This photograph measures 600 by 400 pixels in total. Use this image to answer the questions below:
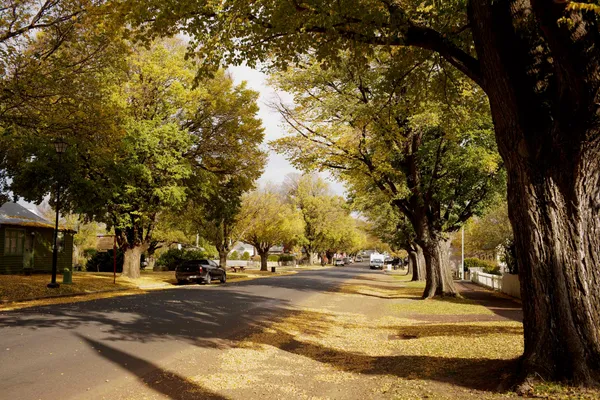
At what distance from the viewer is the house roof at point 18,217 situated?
27172 millimetres

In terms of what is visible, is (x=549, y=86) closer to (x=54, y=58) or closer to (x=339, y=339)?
(x=339, y=339)

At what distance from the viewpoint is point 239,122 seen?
27.7 meters

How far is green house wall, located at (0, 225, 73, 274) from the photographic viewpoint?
2647cm

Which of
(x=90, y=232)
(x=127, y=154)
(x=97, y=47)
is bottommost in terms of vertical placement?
(x=90, y=232)

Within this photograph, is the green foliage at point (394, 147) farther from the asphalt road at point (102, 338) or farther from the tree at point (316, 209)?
the tree at point (316, 209)

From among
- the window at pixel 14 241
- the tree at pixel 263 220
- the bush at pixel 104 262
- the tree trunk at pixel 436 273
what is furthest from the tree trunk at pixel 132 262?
the tree trunk at pixel 436 273

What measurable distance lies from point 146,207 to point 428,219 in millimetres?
14729

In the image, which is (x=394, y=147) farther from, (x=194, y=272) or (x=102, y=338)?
(x=194, y=272)

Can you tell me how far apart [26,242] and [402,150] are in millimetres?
22659

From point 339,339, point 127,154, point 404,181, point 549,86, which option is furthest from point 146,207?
point 549,86

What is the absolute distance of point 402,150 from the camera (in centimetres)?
2039

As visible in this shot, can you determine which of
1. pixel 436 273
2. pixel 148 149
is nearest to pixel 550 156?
pixel 436 273

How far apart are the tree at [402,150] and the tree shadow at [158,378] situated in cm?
1025

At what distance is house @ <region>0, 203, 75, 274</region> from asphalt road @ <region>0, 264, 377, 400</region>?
14006mm
